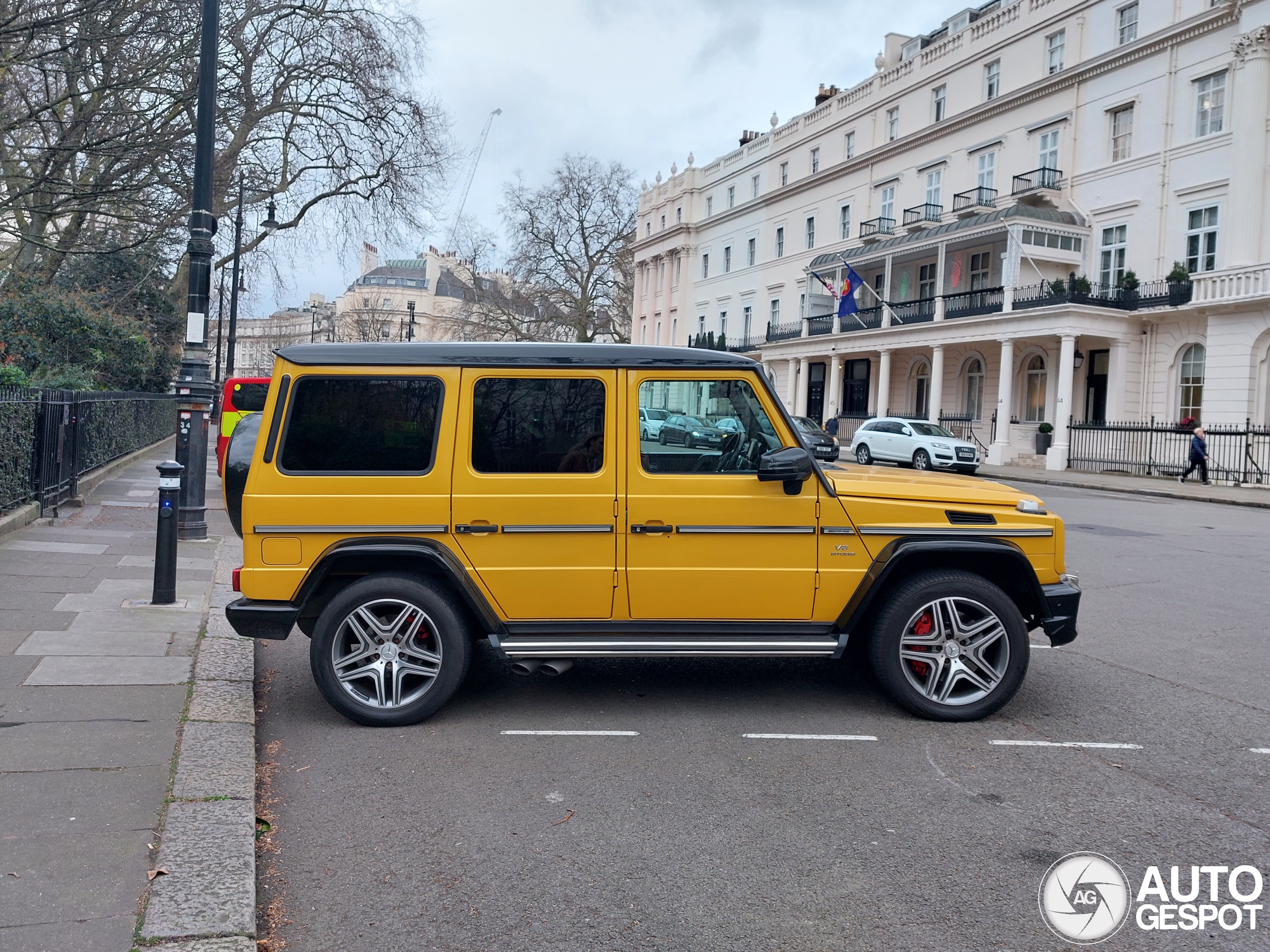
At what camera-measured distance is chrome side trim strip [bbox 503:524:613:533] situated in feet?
17.4

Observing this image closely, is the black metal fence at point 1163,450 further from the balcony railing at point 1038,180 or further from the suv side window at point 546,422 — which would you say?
the suv side window at point 546,422

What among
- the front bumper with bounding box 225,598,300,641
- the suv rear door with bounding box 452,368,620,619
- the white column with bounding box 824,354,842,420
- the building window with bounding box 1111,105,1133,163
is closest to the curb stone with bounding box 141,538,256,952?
the front bumper with bounding box 225,598,300,641

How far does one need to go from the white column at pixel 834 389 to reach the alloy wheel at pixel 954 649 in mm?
42576

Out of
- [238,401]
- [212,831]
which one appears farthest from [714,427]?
[238,401]

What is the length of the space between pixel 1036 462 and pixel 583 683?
32099 mm

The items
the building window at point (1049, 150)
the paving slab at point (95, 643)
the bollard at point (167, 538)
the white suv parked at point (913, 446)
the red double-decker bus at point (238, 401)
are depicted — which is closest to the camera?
the paving slab at point (95, 643)

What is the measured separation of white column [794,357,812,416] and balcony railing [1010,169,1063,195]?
1491 centimetres

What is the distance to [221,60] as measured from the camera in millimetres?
24609

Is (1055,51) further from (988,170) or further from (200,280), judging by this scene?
(200,280)

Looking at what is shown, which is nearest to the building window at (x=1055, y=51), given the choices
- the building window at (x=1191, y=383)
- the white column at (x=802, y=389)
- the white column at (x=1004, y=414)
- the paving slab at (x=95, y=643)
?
the white column at (x=1004, y=414)

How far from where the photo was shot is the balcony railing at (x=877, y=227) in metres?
45.9

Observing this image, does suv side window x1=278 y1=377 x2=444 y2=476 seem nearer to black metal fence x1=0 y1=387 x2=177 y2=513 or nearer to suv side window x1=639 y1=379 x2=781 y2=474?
suv side window x1=639 y1=379 x2=781 y2=474

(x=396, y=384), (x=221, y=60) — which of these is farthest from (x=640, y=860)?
(x=221, y=60)
